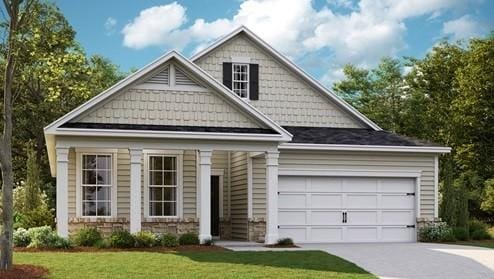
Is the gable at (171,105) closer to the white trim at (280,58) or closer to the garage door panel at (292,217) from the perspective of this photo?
the garage door panel at (292,217)

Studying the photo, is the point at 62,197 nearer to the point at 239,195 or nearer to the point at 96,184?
the point at 96,184

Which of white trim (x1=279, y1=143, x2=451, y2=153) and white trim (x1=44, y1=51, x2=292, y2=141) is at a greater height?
white trim (x1=44, y1=51, x2=292, y2=141)

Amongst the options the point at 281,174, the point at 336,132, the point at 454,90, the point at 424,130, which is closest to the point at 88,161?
the point at 281,174

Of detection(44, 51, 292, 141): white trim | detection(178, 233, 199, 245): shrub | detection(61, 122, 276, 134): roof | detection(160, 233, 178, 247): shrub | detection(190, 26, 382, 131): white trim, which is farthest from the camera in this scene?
detection(190, 26, 382, 131): white trim

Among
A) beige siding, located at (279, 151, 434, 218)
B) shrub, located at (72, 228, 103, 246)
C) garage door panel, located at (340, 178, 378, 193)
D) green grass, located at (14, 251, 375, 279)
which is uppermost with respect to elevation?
beige siding, located at (279, 151, 434, 218)

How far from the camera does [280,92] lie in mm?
25859

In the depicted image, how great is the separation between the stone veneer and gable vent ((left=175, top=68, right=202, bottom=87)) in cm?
416

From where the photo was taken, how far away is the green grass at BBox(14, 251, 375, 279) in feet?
46.4

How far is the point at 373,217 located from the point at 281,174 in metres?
3.58

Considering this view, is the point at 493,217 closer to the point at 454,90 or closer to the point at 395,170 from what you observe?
the point at 454,90

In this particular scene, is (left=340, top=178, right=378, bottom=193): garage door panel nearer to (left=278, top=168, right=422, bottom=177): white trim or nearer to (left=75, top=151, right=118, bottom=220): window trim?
(left=278, top=168, right=422, bottom=177): white trim

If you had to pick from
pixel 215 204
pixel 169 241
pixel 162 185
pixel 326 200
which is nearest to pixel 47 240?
pixel 169 241

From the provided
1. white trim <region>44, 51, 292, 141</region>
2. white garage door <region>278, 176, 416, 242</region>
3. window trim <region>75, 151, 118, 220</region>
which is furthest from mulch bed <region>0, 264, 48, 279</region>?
white garage door <region>278, 176, 416, 242</region>

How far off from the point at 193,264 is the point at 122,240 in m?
3.98
